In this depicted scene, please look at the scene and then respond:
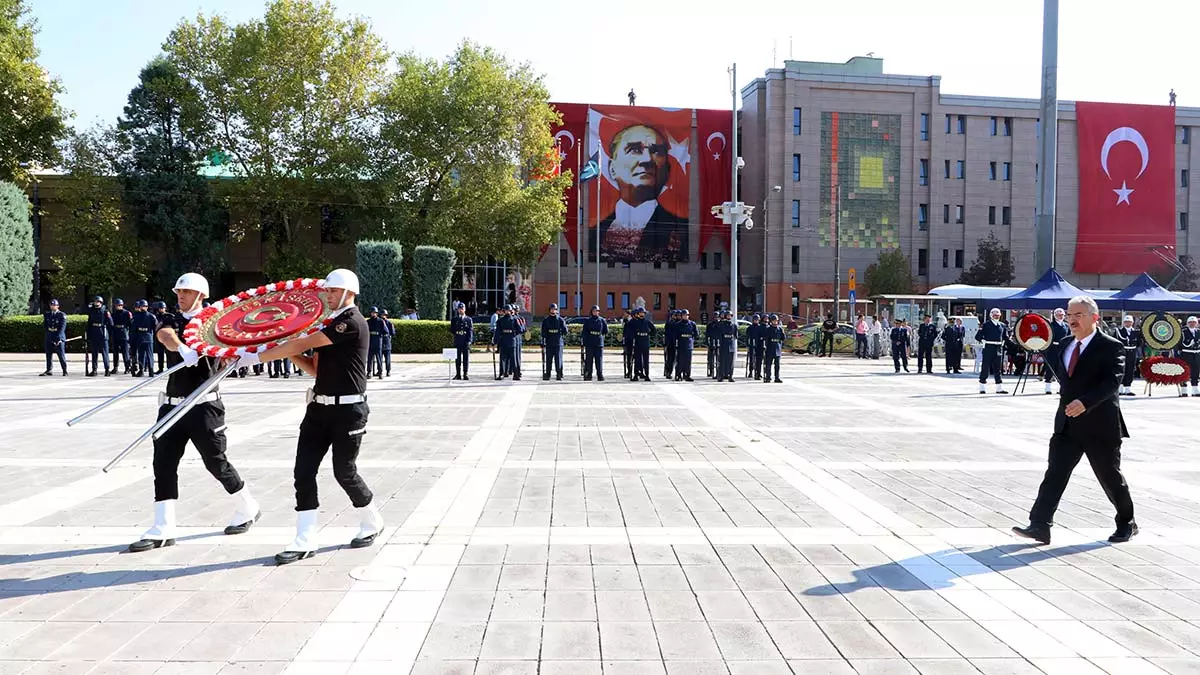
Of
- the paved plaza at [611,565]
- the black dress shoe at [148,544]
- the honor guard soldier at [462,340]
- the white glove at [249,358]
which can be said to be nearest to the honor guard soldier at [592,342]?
the honor guard soldier at [462,340]

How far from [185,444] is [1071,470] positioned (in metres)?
6.22

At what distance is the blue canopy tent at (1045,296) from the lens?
2552cm

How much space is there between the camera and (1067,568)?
18.3 ft

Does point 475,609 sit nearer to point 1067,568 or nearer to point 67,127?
point 1067,568

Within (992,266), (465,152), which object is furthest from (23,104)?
(992,266)

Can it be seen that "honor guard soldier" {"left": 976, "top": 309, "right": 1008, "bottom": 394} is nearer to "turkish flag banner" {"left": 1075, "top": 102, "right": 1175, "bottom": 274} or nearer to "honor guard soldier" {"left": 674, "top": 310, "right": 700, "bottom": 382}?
"honor guard soldier" {"left": 674, "top": 310, "right": 700, "bottom": 382}

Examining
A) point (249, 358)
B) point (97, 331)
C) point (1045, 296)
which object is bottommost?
point (97, 331)

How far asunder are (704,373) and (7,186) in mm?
27822

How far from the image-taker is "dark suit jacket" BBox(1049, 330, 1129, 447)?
6141mm

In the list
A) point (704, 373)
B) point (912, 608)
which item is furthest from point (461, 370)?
point (912, 608)

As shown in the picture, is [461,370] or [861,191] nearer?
[461,370]

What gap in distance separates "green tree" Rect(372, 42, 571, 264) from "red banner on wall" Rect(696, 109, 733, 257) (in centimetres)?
2067

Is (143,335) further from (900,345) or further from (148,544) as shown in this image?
(900,345)

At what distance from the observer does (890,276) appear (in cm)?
5769
